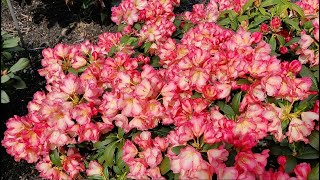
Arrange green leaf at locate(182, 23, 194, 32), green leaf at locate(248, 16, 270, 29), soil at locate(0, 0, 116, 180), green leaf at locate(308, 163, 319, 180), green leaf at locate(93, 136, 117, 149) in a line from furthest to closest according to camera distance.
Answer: soil at locate(0, 0, 116, 180), green leaf at locate(182, 23, 194, 32), green leaf at locate(248, 16, 270, 29), green leaf at locate(93, 136, 117, 149), green leaf at locate(308, 163, 319, 180)

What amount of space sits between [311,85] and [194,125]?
0.60 meters

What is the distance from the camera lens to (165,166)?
1.98 meters

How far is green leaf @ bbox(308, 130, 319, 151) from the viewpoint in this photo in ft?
6.07

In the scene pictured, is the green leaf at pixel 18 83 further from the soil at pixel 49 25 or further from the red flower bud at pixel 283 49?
Answer: the red flower bud at pixel 283 49

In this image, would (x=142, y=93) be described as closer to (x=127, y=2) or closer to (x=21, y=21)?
(x=127, y=2)

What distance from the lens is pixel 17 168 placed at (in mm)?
2830

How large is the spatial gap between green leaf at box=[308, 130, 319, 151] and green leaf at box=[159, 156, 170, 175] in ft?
2.08

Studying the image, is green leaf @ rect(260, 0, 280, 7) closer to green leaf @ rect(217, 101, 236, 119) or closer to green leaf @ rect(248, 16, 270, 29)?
green leaf @ rect(248, 16, 270, 29)

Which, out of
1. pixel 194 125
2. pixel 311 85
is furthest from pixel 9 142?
pixel 311 85

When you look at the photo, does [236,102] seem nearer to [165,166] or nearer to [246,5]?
[165,166]

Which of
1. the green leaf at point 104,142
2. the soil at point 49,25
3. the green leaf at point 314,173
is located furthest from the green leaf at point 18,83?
the green leaf at point 314,173

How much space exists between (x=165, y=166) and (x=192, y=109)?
0.97ft

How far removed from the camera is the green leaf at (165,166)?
197cm

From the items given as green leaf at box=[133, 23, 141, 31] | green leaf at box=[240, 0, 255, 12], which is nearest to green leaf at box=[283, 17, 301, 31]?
green leaf at box=[240, 0, 255, 12]
